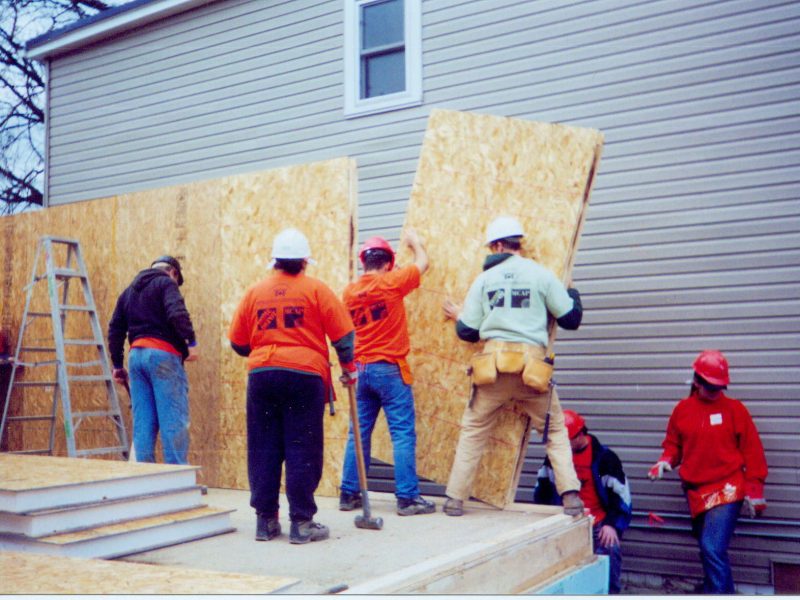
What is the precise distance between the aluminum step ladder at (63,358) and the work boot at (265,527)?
3626 millimetres

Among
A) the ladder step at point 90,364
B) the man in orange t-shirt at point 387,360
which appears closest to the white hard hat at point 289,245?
the man in orange t-shirt at point 387,360

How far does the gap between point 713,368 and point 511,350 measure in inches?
68.3

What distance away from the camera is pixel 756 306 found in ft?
21.1

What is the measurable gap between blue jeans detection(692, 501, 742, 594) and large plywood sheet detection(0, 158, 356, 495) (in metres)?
2.90

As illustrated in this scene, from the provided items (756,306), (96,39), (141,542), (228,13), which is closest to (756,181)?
(756,306)

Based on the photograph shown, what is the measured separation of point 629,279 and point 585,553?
2.71 m

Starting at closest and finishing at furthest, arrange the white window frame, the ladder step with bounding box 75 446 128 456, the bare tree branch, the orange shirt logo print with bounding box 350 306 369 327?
the orange shirt logo print with bounding box 350 306 369 327, the ladder step with bounding box 75 446 128 456, the white window frame, the bare tree branch

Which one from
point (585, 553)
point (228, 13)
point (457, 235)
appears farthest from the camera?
point (228, 13)

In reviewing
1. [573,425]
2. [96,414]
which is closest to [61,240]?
[96,414]

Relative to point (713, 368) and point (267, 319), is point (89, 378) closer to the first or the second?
point (267, 319)

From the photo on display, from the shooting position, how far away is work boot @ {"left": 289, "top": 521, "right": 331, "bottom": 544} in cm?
454

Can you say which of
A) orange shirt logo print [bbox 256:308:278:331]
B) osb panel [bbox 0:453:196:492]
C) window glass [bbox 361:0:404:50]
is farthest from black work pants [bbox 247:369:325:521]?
window glass [bbox 361:0:404:50]

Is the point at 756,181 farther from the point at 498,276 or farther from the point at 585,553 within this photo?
the point at 585,553

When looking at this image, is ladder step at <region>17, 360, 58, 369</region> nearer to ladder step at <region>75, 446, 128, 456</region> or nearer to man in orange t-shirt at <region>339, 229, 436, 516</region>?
ladder step at <region>75, 446, 128, 456</region>
